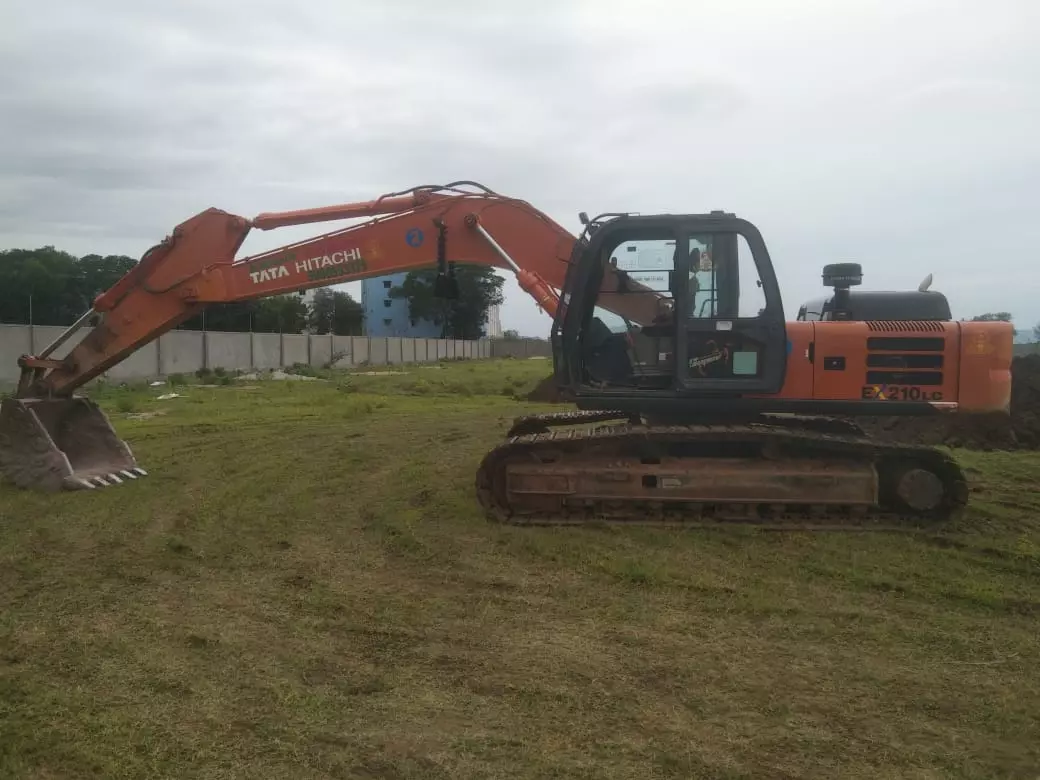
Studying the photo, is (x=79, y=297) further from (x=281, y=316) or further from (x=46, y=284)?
(x=281, y=316)

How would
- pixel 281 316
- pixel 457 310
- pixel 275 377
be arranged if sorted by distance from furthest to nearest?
1. pixel 457 310
2. pixel 281 316
3. pixel 275 377

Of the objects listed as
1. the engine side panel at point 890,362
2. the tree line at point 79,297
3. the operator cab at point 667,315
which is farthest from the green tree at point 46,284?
the engine side panel at point 890,362

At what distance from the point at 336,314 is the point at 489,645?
2585 inches

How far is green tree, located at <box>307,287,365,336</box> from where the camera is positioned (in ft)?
214

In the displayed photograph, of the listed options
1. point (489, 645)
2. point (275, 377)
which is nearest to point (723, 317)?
point (489, 645)

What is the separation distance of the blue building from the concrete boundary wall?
24223mm

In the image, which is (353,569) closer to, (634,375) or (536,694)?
(536,694)

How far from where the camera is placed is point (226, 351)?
3077 cm

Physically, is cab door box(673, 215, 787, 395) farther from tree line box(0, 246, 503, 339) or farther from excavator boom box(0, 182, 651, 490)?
tree line box(0, 246, 503, 339)

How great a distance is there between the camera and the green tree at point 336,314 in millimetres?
65250

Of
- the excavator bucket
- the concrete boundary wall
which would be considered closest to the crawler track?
the excavator bucket

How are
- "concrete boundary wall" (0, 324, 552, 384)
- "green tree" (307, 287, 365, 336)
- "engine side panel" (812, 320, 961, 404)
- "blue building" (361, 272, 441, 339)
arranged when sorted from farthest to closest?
"blue building" (361, 272, 441, 339), "green tree" (307, 287, 365, 336), "concrete boundary wall" (0, 324, 552, 384), "engine side panel" (812, 320, 961, 404)

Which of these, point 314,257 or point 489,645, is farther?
point 314,257

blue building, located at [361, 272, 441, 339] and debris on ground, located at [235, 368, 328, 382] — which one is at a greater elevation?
blue building, located at [361, 272, 441, 339]
